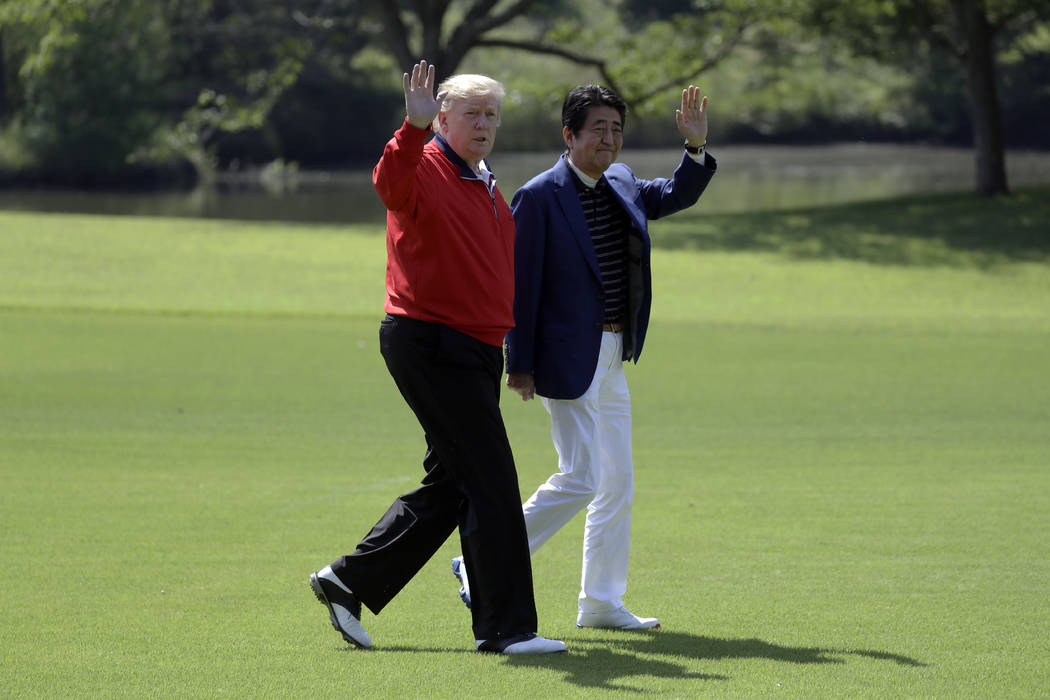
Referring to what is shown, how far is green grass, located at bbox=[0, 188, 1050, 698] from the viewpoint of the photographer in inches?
150

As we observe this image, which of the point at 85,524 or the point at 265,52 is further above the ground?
the point at 265,52

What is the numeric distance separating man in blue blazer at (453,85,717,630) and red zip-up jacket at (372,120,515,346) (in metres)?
0.34

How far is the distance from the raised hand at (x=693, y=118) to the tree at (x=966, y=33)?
21.6 m

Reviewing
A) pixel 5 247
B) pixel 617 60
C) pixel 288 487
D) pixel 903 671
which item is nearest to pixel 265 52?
pixel 617 60

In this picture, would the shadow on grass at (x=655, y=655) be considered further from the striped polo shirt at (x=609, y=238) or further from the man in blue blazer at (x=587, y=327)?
the striped polo shirt at (x=609, y=238)

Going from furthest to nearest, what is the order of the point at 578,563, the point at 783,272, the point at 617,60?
the point at 617,60
the point at 783,272
the point at 578,563

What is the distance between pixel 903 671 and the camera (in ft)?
12.2

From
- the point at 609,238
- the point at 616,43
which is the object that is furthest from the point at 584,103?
the point at 616,43

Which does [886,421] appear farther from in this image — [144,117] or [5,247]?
[144,117]

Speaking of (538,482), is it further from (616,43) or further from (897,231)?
(616,43)

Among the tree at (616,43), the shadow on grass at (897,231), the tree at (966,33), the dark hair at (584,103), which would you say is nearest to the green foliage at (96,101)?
the tree at (616,43)

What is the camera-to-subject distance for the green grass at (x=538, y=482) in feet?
12.5

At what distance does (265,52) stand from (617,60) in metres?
17.6

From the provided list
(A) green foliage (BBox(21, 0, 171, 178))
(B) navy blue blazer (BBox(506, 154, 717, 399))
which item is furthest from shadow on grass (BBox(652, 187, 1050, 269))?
(A) green foliage (BBox(21, 0, 171, 178))
